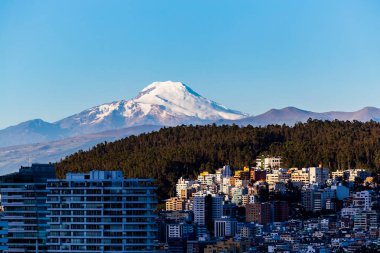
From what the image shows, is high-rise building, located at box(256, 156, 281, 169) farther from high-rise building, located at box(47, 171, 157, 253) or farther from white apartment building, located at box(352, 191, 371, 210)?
high-rise building, located at box(47, 171, 157, 253)

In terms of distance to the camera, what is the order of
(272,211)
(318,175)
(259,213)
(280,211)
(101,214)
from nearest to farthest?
(101,214) → (259,213) → (272,211) → (280,211) → (318,175)

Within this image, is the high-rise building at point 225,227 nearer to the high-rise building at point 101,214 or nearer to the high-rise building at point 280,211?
the high-rise building at point 280,211

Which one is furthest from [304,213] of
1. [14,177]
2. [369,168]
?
[14,177]

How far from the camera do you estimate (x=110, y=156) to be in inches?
6073

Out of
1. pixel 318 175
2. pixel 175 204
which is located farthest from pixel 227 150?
pixel 175 204

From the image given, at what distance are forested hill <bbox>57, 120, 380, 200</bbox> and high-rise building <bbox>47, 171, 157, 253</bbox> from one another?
61.4 meters

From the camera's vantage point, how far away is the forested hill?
146m

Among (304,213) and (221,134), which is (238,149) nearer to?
(221,134)

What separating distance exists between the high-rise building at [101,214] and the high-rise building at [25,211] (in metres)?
2.44

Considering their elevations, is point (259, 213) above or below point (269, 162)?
below

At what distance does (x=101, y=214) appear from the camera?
7462cm

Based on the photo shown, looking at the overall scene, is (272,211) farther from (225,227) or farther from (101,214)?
(101,214)

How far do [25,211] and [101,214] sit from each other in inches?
254

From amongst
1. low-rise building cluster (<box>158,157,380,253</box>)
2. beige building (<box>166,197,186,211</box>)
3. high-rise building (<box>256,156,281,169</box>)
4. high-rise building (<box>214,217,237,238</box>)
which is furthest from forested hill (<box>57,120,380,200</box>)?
high-rise building (<box>214,217,237,238</box>)
